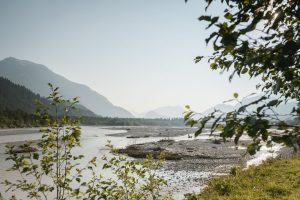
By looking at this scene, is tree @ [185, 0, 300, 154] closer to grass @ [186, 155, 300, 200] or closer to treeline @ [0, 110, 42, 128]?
grass @ [186, 155, 300, 200]

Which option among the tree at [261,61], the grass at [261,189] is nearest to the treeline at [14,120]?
the grass at [261,189]

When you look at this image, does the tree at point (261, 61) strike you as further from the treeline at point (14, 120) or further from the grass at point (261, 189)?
the treeline at point (14, 120)

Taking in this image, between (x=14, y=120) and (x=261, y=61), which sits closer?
(x=261, y=61)

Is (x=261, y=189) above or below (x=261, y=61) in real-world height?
below

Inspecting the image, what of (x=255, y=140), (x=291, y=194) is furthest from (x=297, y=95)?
(x=291, y=194)

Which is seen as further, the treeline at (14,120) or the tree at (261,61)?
the treeline at (14,120)

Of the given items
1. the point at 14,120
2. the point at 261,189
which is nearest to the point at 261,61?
the point at 261,189

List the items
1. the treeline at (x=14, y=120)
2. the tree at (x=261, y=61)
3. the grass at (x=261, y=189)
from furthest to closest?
the treeline at (x=14, y=120)
the grass at (x=261, y=189)
the tree at (x=261, y=61)

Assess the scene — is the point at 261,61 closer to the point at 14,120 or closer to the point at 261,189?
the point at 261,189

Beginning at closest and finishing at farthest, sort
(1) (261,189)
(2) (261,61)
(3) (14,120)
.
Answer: (2) (261,61) < (1) (261,189) < (3) (14,120)

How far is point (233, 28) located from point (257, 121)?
2.64 feet

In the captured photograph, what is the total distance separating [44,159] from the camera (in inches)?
240

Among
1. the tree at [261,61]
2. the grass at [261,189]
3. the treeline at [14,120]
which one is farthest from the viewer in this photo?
the treeline at [14,120]

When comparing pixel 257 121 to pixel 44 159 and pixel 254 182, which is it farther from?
pixel 254 182
